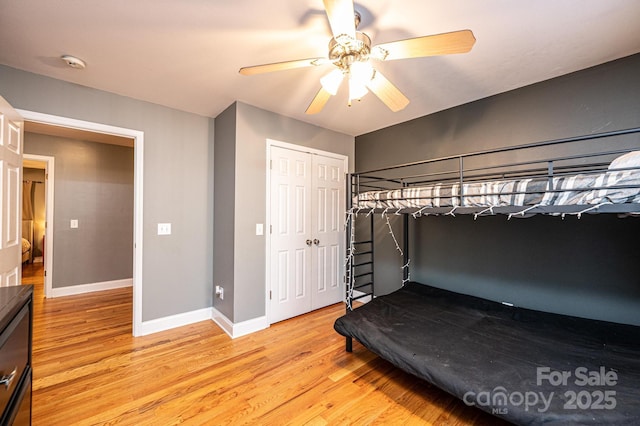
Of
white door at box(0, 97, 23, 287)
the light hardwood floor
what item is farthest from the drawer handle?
white door at box(0, 97, 23, 287)

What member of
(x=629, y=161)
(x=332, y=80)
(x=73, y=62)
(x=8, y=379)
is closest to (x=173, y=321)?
(x=8, y=379)

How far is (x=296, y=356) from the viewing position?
2289 mm

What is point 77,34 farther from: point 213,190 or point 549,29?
point 549,29

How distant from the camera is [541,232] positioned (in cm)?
227

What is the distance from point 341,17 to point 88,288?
5017 mm

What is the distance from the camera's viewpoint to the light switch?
2777mm

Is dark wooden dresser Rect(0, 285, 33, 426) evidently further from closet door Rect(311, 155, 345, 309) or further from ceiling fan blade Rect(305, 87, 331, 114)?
closet door Rect(311, 155, 345, 309)

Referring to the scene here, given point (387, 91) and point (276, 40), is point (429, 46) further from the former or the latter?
point (276, 40)

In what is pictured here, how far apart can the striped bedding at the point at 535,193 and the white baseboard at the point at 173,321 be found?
96.0 inches

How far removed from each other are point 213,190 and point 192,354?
5.61 feet

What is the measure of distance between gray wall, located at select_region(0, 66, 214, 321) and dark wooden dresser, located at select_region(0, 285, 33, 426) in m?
1.69

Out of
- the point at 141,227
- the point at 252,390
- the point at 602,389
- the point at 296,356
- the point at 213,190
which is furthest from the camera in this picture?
the point at 213,190

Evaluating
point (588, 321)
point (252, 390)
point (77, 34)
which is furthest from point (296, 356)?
point (77, 34)

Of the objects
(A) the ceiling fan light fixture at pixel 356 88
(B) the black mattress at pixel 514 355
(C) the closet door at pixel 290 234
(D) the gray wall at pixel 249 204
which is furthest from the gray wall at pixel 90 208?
(A) the ceiling fan light fixture at pixel 356 88
